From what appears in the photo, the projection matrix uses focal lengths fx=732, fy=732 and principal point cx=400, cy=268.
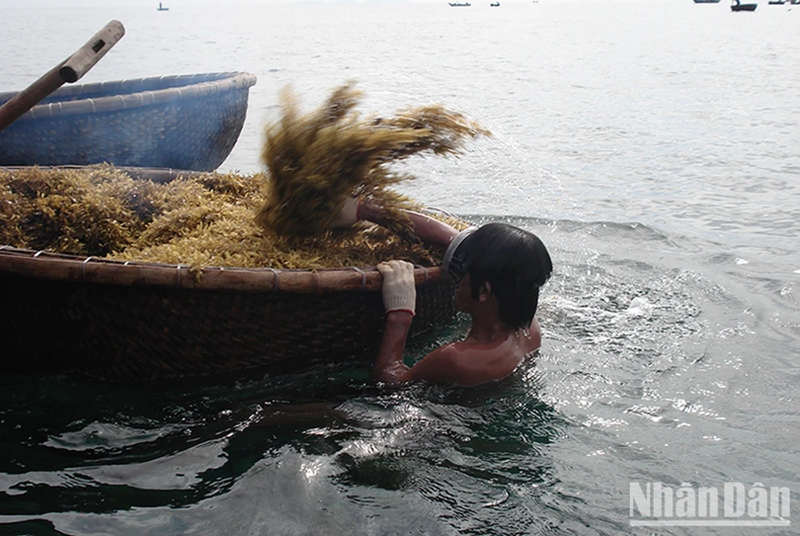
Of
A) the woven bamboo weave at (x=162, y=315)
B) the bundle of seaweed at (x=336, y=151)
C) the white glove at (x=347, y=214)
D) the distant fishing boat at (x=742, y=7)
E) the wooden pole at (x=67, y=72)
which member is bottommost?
the distant fishing boat at (x=742, y=7)

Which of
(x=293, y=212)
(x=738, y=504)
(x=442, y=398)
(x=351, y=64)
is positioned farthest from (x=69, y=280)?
(x=351, y=64)

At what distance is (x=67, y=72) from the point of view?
2.92 meters

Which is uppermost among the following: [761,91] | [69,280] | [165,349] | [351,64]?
[69,280]

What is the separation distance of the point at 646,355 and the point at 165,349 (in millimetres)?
2271

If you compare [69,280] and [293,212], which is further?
[293,212]

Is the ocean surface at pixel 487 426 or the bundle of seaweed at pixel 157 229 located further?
the bundle of seaweed at pixel 157 229

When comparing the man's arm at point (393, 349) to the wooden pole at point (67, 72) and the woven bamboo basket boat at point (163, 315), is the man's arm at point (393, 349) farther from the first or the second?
the wooden pole at point (67, 72)

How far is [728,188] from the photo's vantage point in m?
7.77

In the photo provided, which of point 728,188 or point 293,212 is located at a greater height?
point 293,212

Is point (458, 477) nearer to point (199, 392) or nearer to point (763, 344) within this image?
point (199, 392)

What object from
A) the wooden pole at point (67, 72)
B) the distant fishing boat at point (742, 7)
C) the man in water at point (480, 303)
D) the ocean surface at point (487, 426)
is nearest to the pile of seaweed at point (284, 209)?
the ocean surface at point (487, 426)

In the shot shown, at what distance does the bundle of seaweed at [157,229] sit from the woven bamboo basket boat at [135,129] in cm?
172

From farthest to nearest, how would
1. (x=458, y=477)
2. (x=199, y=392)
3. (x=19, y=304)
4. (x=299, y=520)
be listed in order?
(x=199, y=392), (x=19, y=304), (x=458, y=477), (x=299, y=520)

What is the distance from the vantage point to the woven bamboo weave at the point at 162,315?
8.93 ft
